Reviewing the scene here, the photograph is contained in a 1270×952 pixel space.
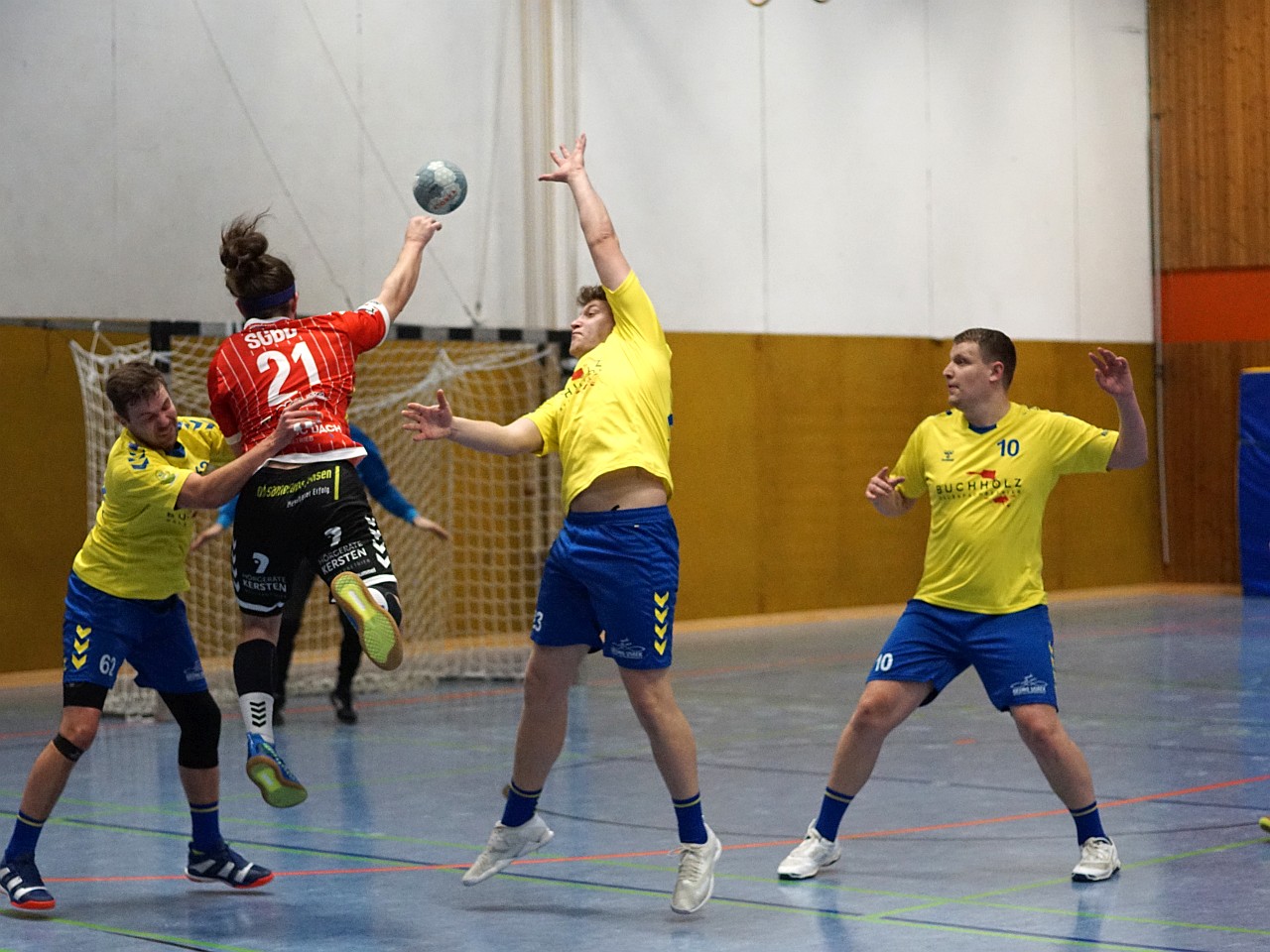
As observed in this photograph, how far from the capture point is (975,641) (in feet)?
19.7

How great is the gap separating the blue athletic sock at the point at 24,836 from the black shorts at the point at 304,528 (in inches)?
44.9

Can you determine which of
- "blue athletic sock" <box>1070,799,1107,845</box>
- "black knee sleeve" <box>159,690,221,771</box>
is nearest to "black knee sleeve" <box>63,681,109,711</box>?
"black knee sleeve" <box>159,690,221,771</box>

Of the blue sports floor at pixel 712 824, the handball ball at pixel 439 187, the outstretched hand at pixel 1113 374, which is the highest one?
the handball ball at pixel 439 187

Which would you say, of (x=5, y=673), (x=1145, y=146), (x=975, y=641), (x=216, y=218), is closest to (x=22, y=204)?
(x=216, y=218)

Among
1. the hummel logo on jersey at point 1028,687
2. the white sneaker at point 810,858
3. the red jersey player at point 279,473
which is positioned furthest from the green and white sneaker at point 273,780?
the hummel logo on jersey at point 1028,687

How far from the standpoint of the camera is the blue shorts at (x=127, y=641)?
6.03 m

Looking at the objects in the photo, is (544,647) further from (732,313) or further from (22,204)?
(732,313)

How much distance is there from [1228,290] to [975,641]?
51.5 feet

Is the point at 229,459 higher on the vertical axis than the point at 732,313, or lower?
lower

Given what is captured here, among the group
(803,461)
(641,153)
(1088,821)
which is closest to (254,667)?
(1088,821)

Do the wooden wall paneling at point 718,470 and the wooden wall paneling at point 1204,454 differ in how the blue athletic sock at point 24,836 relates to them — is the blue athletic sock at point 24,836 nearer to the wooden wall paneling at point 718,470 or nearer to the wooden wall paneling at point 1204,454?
the wooden wall paneling at point 718,470

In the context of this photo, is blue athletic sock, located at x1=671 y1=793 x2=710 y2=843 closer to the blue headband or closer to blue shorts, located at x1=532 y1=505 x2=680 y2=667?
blue shorts, located at x1=532 y1=505 x2=680 y2=667

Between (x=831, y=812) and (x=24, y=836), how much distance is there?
9.12 ft

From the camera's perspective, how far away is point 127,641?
606 centimetres
